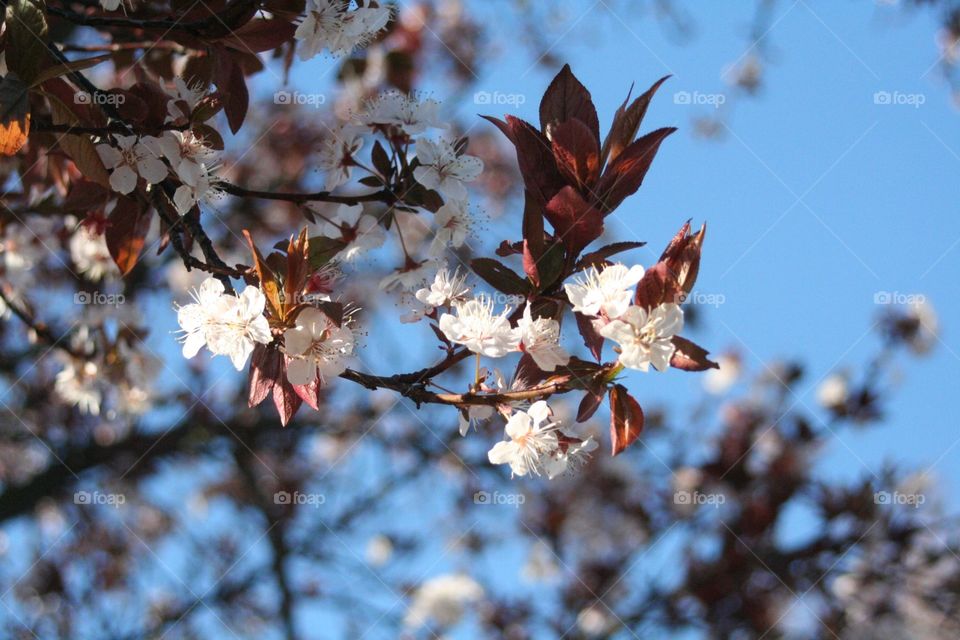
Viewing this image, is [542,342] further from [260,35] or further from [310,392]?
[260,35]

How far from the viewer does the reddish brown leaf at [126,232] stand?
1.26 m

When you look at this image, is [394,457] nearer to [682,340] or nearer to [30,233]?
[30,233]

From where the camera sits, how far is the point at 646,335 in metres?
0.91

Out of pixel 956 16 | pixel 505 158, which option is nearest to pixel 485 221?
pixel 956 16

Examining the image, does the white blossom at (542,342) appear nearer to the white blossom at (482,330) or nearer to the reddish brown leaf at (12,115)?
the white blossom at (482,330)

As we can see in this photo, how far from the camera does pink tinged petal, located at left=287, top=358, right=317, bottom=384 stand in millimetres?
982

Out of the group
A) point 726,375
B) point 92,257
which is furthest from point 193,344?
point 726,375

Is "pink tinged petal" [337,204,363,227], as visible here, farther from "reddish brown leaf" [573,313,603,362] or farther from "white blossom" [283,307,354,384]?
"reddish brown leaf" [573,313,603,362]

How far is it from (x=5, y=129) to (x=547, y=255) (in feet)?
1.98

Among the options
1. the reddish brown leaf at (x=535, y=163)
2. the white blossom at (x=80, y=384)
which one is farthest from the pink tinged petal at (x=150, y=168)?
the white blossom at (x=80, y=384)

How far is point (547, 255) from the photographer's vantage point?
102cm

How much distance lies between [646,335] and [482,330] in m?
0.18

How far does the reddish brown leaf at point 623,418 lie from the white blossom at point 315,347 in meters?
0.30

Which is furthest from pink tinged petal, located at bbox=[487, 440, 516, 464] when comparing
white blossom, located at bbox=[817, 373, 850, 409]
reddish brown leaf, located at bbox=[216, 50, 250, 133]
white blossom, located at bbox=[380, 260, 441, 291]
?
white blossom, located at bbox=[817, 373, 850, 409]
